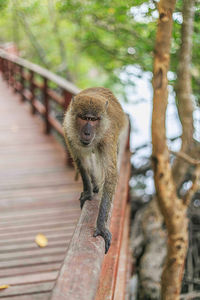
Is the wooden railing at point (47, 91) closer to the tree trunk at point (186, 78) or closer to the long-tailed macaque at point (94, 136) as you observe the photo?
the tree trunk at point (186, 78)

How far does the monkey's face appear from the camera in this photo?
2334mm

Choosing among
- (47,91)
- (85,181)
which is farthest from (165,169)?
(47,91)

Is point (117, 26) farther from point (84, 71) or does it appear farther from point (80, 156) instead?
point (84, 71)

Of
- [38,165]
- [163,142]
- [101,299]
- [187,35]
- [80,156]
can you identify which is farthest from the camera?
[38,165]

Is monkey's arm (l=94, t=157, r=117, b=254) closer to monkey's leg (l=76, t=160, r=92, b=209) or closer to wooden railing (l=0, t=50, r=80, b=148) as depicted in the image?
monkey's leg (l=76, t=160, r=92, b=209)

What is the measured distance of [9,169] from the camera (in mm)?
5293

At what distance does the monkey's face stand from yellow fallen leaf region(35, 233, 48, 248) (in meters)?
1.40

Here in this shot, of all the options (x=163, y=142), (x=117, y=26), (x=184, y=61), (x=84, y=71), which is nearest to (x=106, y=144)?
(x=163, y=142)

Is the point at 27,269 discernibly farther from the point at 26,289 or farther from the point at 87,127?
the point at 87,127

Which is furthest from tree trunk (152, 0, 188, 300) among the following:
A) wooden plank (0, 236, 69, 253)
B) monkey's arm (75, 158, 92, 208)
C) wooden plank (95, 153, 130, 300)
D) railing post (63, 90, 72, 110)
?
railing post (63, 90, 72, 110)

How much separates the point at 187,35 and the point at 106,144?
1724 millimetres

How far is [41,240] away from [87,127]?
1.54 m

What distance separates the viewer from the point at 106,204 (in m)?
2.02

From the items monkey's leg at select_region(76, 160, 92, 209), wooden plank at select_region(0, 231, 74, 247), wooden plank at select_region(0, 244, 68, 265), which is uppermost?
monkey's leg at select_region(76, 160, 92, 209)
